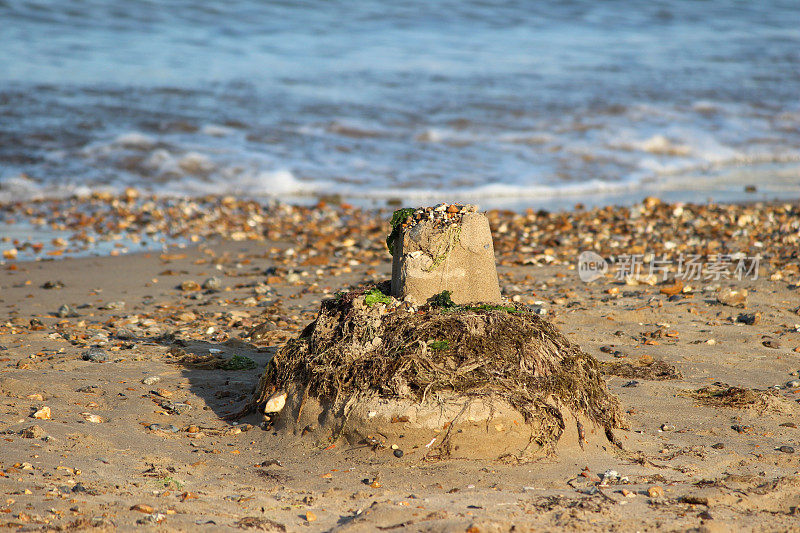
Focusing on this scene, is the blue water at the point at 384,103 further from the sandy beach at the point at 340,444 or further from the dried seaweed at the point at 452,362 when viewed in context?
the dried seaweed at the point at 452,362

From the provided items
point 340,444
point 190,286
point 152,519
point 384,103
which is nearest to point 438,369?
point 340,444

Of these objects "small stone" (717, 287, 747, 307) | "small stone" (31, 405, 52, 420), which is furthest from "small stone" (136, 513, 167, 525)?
"small stone" (717, 287, 747, 307)

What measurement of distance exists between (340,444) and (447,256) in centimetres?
118

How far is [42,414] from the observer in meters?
Result: 4.50

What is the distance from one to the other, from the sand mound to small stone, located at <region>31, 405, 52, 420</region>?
1.19 m

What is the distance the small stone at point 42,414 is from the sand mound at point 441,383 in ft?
3.91

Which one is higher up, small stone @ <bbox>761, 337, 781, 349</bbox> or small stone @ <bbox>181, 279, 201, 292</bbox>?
small stone @ <bbox>761, 337, 781, 349</bbox>

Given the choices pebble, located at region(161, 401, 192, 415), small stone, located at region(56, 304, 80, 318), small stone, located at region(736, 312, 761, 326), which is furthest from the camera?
small stone, located at region(56, 304, 80, 318)

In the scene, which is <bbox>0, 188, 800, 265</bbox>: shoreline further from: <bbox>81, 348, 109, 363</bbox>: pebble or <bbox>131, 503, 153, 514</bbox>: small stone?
<bbox>131, 503, 153, 514</bbox>: small stone

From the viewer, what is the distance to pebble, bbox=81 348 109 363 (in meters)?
5.54

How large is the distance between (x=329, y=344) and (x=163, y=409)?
3.78 ft

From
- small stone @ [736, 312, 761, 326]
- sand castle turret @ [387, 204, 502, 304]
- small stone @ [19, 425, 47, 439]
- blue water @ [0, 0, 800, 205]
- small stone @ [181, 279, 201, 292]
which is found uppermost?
blue water @ [0, 0, 800, 205]

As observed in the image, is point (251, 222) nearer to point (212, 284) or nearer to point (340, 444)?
point (212, 284)

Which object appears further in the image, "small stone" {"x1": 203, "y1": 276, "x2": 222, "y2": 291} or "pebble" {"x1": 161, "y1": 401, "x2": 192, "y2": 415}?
"small stone" {"x1": 203, "y1": 276, "x2": 222, "y2": 291}
